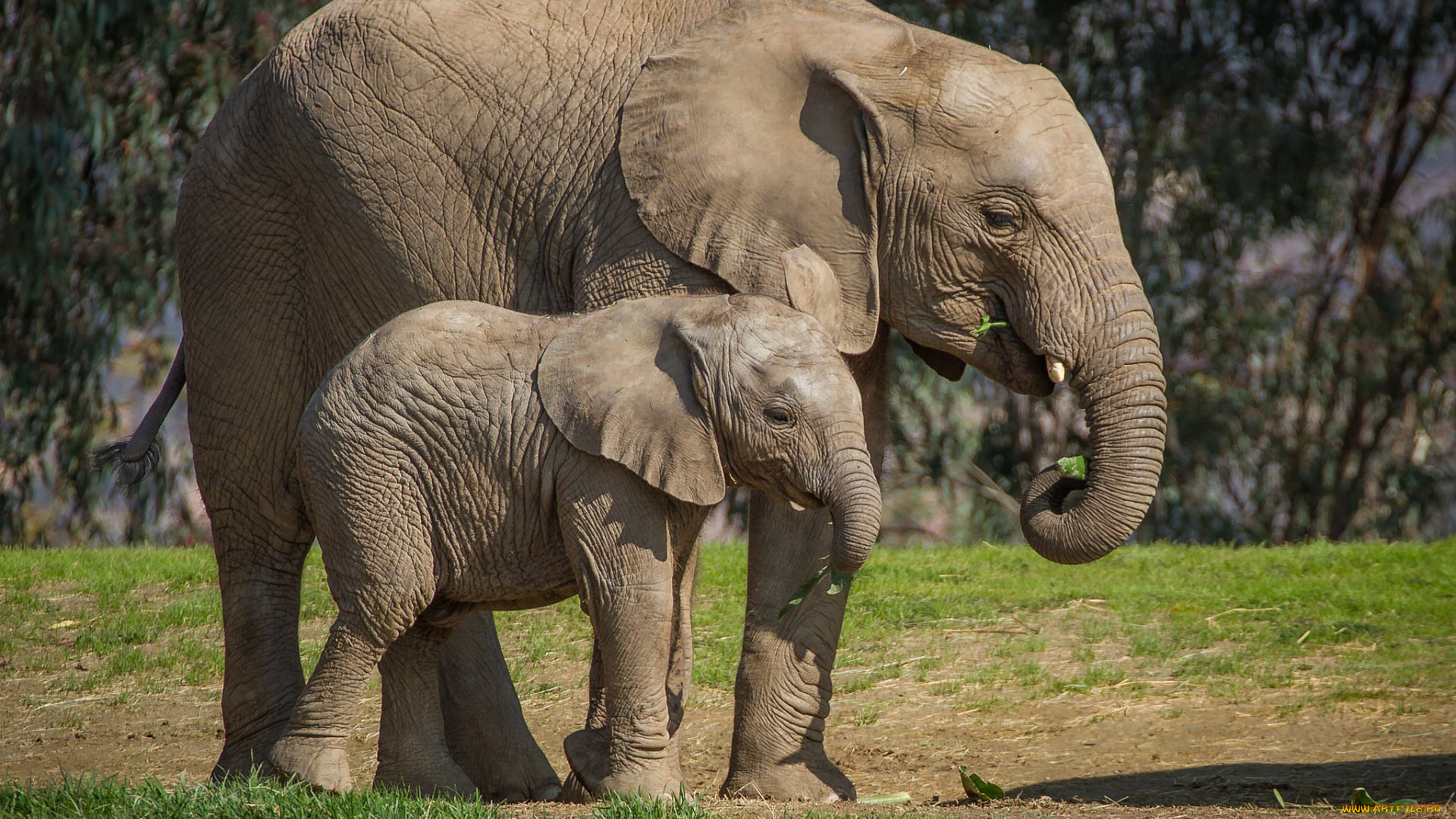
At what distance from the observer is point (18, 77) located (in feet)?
45.2

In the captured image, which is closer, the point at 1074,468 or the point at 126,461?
the point at 1074,468

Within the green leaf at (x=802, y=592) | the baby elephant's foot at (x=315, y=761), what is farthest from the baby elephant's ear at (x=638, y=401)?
the baby elephant's foot at (x=315, y=761)

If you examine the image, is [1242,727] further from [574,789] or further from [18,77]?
[18,77]

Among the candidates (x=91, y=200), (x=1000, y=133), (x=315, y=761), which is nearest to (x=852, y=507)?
(x=1000, y=133)

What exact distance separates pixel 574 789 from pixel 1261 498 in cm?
1311

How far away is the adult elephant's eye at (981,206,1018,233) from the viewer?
5.85 m

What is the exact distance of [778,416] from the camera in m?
5.20

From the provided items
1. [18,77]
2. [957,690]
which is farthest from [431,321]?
[18,77]

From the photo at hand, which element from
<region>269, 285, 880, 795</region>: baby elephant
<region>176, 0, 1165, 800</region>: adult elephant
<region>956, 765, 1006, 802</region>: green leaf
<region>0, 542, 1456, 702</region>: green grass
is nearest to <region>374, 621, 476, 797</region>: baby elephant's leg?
<region>269, 285, 880, 795</region>: baby elephant

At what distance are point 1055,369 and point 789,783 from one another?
5.84ft

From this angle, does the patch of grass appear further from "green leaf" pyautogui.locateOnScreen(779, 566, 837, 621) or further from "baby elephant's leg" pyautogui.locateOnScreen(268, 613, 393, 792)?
"baby elephant's leg" pyautogui.locateOnScreen(268, 613, 393, 792)

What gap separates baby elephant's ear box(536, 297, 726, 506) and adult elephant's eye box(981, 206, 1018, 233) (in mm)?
1182

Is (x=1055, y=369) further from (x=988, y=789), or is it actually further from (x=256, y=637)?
(x=256, y=637)

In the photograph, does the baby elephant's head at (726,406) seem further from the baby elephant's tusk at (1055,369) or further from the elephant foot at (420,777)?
the elephant foot at (420,777)
